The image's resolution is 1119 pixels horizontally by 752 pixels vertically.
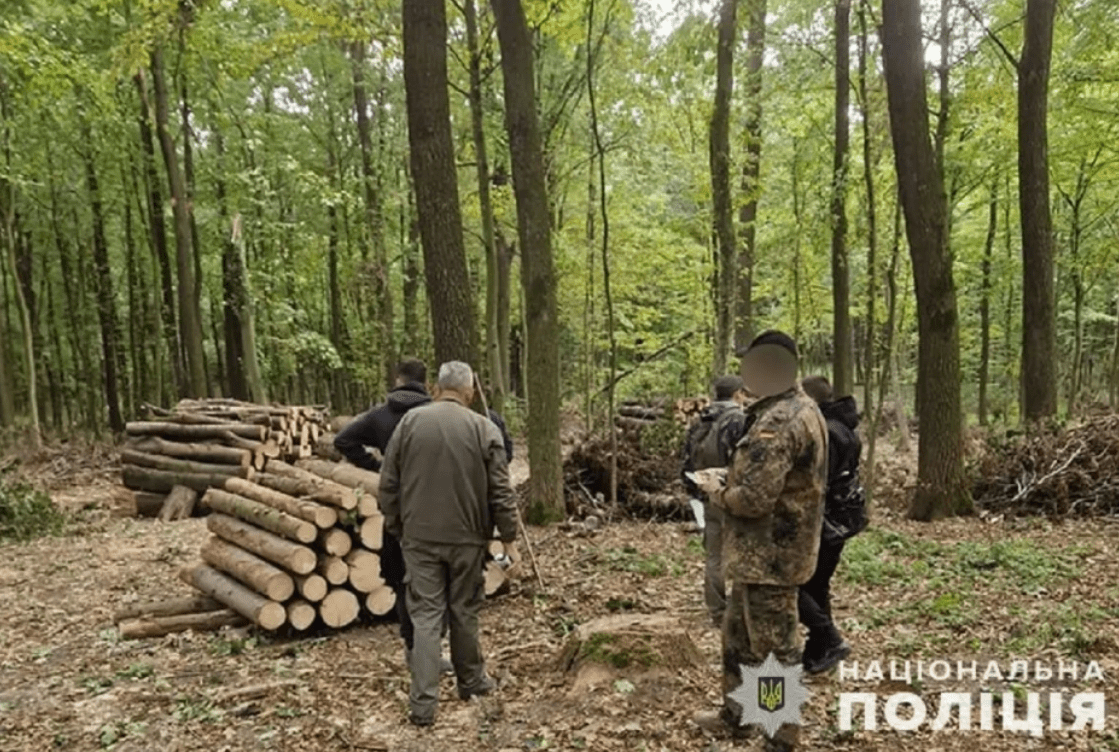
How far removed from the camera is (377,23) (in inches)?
444

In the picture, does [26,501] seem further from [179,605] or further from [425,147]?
[425,147]

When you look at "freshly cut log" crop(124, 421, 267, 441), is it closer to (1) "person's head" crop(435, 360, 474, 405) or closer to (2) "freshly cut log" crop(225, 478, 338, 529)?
(2) "freshly cut log" crop(225, 478, 338, 529)

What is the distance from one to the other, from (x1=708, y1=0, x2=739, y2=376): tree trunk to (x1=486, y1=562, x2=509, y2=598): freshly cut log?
526cm

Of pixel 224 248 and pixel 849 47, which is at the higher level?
pixel 849 47

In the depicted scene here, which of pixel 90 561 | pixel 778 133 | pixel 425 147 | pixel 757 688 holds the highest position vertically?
pixel 778 133

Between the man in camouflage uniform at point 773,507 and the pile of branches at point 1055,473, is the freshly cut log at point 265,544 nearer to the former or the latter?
the man in camouflage uniform at point 773,507

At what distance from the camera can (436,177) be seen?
818 cm

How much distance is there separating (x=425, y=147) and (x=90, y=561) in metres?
6.56

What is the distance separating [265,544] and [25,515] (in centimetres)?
672

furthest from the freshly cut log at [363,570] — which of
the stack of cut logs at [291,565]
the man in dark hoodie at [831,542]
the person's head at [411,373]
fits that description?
the man in dark hoodie at [831,542]

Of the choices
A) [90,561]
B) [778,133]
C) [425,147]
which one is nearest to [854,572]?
[425,147]

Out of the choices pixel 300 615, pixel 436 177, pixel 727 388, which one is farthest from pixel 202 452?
pixel 727 388

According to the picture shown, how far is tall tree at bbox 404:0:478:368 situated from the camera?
8.12 metres

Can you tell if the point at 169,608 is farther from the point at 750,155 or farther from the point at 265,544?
the point at 750,155
